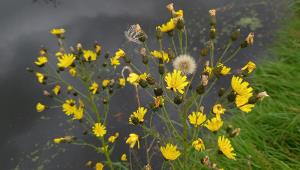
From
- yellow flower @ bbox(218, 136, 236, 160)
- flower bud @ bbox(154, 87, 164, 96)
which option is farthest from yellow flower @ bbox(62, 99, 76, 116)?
yellow flower @ bbox(218, 136, 236, 160)

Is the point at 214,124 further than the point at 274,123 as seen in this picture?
No

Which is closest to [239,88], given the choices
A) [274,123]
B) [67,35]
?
[274,123]

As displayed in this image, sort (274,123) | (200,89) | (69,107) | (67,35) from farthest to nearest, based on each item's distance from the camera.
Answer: (67,35)
(274,123)
(69,107)
(200,89)

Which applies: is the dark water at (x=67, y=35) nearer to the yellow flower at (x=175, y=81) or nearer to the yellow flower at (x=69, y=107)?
the yellow flower at (x=69, y=107)

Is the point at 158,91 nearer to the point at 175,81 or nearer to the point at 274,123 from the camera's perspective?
the point at 175,81

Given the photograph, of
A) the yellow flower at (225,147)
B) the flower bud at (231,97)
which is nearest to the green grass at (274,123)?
the yellow flower at (225,147)

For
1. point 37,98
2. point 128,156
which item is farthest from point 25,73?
point 128,156

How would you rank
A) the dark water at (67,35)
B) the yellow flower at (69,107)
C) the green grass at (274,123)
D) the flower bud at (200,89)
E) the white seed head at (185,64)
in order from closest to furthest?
the flower bud at (200,89) → the white seed head at (185,64) → the yellow flower at (69,107) → the green grass at (274,123) → the dark water at (67,35)
